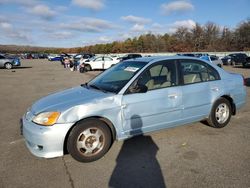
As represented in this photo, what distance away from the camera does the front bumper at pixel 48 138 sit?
355 centimetres

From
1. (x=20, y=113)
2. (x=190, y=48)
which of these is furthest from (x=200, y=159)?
(x=190, y=48)

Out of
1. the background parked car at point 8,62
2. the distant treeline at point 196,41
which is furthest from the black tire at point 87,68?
the distant treeline at point 196,41

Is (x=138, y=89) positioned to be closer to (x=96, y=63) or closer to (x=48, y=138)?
(x=48, y=138)

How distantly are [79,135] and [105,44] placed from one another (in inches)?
4386

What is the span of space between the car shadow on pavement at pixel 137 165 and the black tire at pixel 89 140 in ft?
1.11

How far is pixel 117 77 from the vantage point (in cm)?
474

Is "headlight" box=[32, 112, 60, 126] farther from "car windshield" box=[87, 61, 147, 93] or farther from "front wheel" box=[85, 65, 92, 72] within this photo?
"front wheel" box=[85, 65, 92, 72]

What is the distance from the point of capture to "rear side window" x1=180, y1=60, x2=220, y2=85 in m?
4.76

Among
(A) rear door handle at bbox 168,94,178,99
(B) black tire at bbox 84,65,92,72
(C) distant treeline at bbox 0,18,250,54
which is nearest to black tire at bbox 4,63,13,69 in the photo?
(B) black tire at bbox 84,65,92,72

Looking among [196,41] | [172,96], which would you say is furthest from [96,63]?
[196,41]

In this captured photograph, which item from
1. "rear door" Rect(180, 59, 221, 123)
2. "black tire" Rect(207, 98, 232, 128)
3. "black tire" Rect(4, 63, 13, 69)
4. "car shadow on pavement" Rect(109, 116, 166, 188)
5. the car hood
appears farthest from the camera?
"black tire" Rect(4, 63, 13, 69)

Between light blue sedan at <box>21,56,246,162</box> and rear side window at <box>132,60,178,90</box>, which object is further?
rear side window at <box>132,60,178,90</box>

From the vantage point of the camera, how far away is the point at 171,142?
4.53m

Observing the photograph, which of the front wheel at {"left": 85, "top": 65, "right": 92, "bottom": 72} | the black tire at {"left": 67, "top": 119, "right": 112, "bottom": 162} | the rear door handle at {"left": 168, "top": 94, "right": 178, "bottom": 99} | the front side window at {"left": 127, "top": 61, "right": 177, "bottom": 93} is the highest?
the front wheel at {"left": 85, "top": 65, "right": 92, "bottom": 72}
